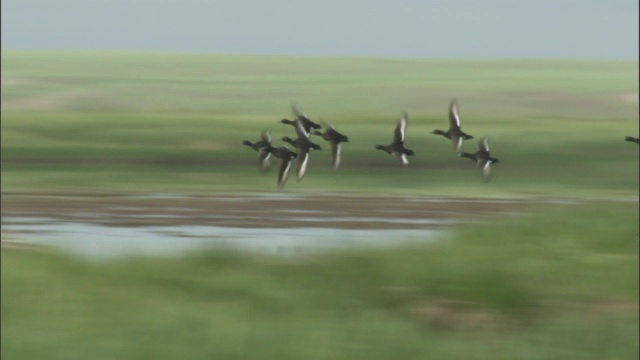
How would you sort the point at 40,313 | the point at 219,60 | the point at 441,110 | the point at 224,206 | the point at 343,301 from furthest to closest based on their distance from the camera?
the point at 219,60, the point at 441,110, the point at 224,206, the point at 343,301, the point at 40,313

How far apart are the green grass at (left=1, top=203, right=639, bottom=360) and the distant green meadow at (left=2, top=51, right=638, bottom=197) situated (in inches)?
205

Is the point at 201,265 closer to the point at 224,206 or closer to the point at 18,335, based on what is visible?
the point at 18,335

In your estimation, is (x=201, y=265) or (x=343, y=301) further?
(x=201, y=265)

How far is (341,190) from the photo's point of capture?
108 ft

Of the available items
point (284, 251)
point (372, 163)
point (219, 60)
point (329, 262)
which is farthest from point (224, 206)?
point (219, 60)

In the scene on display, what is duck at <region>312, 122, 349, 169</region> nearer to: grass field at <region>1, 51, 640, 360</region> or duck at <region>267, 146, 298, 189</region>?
duck at <region>267, 146, 298, 189</region>

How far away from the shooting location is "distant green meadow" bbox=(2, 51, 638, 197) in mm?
35469

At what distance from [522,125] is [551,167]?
6687 millimetres

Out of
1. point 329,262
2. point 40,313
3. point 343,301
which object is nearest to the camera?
point 40,313

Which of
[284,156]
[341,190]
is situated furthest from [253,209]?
[284,156]

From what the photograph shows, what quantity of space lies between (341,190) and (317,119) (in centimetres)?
1167

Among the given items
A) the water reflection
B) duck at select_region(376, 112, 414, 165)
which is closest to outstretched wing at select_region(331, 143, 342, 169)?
duck at select_region(376, 112, 414, 165)

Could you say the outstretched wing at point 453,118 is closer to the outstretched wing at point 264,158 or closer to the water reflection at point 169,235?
the outstretched wing at point 264,158

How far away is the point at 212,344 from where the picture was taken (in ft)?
43.6
